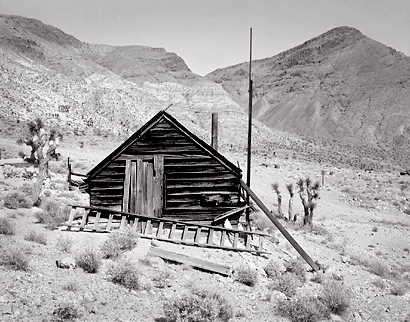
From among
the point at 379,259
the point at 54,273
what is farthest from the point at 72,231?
the point at 379,259

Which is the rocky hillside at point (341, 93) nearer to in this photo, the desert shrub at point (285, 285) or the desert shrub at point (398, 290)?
the desert shrub at point (398, 290)

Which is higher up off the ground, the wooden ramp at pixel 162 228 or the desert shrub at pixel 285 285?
the wooden ramp at pixel 162 228

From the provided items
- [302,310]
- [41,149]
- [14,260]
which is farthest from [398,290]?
[41,149]

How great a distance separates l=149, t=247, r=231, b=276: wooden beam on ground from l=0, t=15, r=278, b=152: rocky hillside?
94.6 feet

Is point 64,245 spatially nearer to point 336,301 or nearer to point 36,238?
point 36,238

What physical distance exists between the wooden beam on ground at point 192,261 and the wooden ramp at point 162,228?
3.20 ft

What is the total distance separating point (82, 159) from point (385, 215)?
2118 cm

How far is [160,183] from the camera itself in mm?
11094

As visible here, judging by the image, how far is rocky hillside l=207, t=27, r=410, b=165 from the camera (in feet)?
263

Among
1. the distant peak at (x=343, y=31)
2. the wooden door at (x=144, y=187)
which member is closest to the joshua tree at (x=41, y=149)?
the wooden door at (x=144, y=187)

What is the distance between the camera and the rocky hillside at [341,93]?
80.2 meters

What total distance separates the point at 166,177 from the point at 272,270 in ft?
13.6

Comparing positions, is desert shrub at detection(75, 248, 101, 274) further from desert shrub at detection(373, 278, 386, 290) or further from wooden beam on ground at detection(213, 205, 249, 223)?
desert shrub at detection(373, 278, 386, 290)

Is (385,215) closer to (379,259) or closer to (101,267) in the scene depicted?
(379,259)
